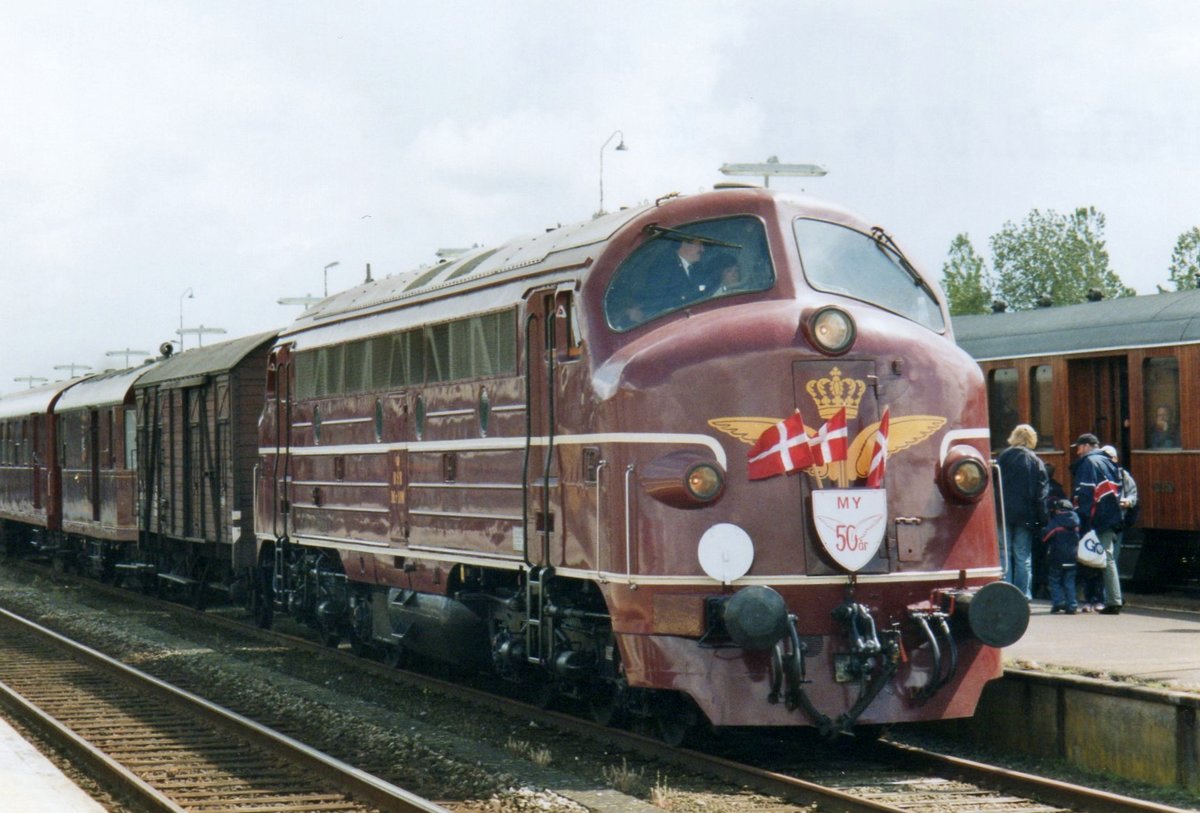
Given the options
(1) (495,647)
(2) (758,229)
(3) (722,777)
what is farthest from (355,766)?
(2) (758,229)

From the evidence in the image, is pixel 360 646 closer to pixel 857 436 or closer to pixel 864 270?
pixel 864 270

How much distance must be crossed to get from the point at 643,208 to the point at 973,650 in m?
3.53

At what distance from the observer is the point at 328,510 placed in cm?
1647

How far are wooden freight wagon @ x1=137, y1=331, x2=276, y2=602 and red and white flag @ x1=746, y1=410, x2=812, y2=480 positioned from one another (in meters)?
12.4

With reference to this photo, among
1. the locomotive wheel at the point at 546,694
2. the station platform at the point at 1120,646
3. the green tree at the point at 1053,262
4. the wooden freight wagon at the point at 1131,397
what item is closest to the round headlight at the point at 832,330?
the station platform at the point at 1120,646

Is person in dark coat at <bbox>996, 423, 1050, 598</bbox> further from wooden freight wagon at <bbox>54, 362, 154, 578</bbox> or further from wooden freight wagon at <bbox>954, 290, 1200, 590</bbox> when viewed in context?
wooden freight wagon at <bbox>54, 362, 154, 578</bbox>

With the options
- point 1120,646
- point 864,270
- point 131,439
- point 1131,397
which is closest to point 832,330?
point 864,270

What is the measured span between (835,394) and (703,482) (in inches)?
39.0

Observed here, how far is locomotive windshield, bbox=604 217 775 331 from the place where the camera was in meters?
10.8

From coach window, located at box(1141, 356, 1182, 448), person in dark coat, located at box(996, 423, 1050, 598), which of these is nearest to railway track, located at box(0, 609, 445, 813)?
person in dark coat, located at box(996, 423, 1050, 598)

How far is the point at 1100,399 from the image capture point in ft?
63.8

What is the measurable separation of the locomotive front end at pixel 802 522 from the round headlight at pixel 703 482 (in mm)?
14

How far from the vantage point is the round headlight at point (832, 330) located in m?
10.2

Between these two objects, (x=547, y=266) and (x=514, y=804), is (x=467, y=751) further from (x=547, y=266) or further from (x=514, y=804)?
(x=547, y=266)
